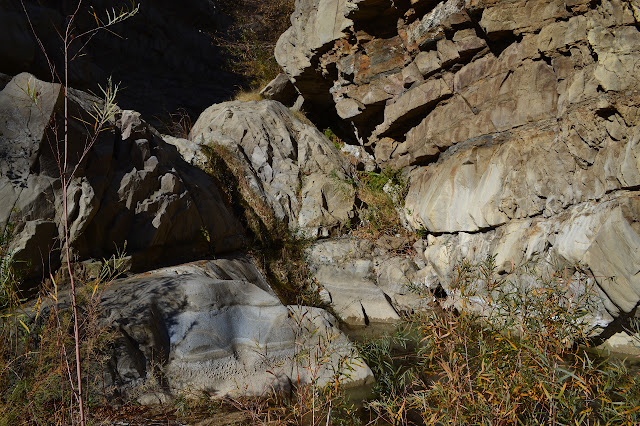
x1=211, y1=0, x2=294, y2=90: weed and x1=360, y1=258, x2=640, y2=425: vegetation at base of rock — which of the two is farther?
x1=211, y1=0, x2=294, y2=90: weed

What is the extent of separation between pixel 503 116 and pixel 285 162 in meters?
4.26

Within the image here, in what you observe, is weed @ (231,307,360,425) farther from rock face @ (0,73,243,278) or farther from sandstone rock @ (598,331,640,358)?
sandstone rock @ (598,331,640,358)

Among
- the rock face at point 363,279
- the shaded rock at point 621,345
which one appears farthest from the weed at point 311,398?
the shaded rock at point 621,345

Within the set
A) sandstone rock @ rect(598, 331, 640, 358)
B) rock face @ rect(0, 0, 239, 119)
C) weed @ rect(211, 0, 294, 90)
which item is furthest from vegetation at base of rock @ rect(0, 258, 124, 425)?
rock face @ rect(0, 0, 239, 119)

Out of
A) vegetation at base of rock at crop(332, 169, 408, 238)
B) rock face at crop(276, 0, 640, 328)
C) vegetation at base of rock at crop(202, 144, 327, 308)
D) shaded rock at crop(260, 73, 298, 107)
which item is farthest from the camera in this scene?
shaded rock at crop(260, 73, 298, 107)

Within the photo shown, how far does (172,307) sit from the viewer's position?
4.98 metres

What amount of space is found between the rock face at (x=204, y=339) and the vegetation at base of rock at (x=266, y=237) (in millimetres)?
2004

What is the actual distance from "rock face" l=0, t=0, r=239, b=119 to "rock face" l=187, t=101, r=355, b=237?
447 centimetres

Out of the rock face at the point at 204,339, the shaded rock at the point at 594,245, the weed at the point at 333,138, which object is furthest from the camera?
the weed at the point at 333,138

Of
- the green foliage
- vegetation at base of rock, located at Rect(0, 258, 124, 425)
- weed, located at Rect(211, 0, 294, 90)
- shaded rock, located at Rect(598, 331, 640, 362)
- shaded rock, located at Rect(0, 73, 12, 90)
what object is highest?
weed, located at Rect(211, 0, 294, 90)

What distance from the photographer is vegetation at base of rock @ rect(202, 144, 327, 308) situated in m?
7.79

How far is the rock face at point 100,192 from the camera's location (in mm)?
5066

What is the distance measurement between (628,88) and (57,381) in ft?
19.5

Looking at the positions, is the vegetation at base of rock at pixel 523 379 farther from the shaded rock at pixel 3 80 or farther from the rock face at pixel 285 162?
the rock face at pixel 285 162
